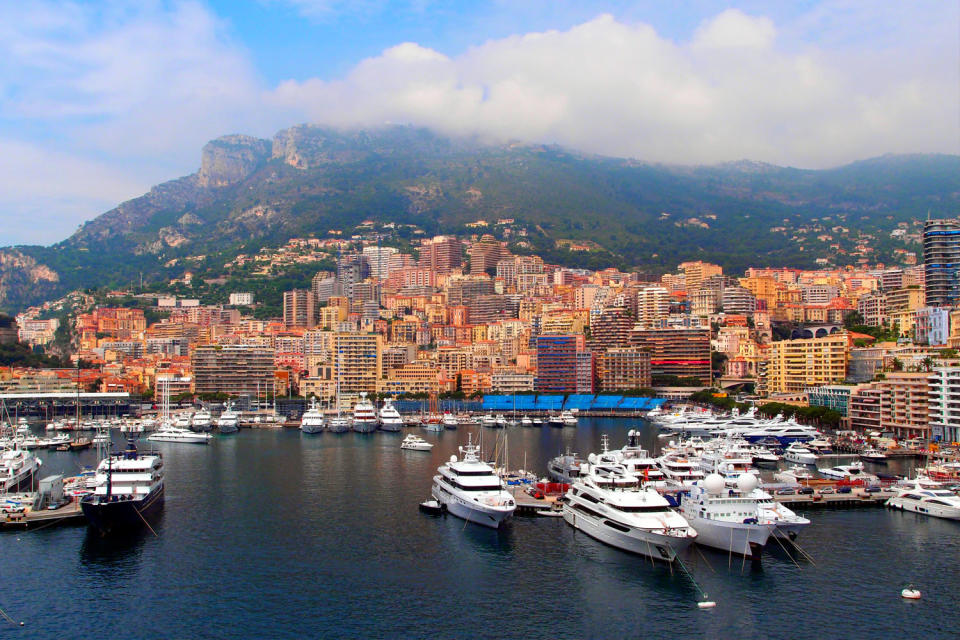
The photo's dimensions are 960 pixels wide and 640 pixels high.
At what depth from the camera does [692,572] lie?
104 feet

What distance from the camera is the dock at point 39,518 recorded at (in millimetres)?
38062

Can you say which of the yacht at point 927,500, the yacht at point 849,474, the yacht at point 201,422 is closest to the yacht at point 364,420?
the yacht at point 201,422

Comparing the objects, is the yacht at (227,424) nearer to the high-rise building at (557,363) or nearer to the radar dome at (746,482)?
the high-rise building at (557,363)

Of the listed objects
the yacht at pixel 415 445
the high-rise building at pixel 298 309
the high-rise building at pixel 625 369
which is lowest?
the yacht at pixel 415 445

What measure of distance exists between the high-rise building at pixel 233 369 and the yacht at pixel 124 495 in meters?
78.1

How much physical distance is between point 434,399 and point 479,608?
8647 centimetres

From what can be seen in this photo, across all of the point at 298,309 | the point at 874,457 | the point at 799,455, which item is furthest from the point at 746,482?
the point at 298,309

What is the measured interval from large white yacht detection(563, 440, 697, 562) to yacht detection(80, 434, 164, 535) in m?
19.7

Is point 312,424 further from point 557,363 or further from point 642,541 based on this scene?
point 642,541

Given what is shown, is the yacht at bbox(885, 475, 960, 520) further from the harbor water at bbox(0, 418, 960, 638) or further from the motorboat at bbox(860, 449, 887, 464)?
the motorboat at bbox(860, 449, 887, 464)

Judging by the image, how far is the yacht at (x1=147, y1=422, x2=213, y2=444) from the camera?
82188 millimetres

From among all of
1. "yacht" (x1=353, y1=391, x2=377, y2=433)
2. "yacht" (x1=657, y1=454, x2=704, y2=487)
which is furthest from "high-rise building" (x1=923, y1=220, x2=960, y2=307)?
"yacht" (x1=657, y1=454, x2=704, y2=487)

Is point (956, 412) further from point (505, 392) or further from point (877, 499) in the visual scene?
point (505, 392)

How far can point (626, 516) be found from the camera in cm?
3384
